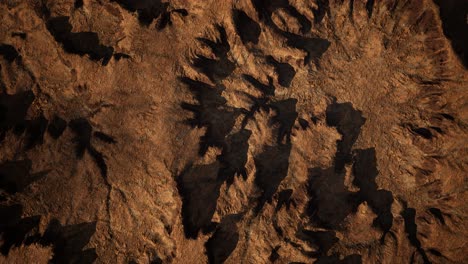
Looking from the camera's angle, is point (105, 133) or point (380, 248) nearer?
point (105, 133)

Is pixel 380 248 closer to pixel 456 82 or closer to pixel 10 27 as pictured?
pixel 456 82

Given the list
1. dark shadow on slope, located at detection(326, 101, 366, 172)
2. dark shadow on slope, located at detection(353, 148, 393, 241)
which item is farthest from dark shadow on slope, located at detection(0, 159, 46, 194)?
dark shadow on slope, located at detection(353, 148, 393, 241)

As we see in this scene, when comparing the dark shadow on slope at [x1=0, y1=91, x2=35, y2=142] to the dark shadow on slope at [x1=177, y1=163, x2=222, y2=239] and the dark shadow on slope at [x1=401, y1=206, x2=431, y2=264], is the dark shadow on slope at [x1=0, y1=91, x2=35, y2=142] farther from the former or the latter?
the dark shadow on slope at [x1=401, y1=206, x2=431, y2=264]

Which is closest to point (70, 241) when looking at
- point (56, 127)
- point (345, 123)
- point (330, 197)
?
point (56, 127)

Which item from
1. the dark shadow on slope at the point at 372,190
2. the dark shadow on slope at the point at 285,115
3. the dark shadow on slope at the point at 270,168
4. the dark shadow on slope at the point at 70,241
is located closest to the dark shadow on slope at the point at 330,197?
the dark shadow on slope at the point at 372,190

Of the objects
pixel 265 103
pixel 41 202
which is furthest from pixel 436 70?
pixel 41 202

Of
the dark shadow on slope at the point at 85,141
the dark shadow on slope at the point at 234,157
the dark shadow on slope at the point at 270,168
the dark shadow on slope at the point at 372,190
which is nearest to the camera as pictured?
the dark shadow on slope at the point at 85,141

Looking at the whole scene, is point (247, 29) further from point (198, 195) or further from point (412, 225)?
point (412, 225)

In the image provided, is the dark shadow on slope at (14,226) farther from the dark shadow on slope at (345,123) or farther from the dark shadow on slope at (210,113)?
the dark shadow on slope at (345,123)
